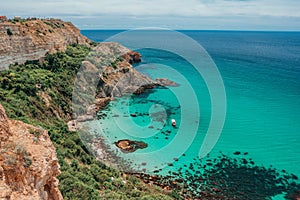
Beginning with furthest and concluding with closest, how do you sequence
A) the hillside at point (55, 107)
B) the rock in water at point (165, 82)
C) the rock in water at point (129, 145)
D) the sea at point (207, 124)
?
the rock in water at point (165, 82), the sea at point (207, 124), the rock in water at point (129, 145), the hillside at point (55, 107)

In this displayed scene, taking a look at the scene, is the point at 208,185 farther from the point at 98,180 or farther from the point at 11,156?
the point at 11,156

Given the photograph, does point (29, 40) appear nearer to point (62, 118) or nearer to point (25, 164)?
point (62, 118)

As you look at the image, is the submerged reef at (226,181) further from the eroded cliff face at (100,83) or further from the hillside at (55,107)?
the eroded cliff face at (100,83)

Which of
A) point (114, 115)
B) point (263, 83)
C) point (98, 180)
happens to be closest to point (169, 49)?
point (263, 83)

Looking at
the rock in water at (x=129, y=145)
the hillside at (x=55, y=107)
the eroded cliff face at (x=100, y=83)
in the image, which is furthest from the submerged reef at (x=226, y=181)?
the eroded cliff face at (x=100, y=83)

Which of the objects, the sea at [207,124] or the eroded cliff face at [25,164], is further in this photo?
the sea at [207,124]

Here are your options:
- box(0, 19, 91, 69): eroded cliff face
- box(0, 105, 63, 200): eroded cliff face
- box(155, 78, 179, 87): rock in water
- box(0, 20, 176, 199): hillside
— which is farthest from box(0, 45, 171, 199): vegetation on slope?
box(155, 78, 179, 87): rock in water
